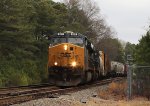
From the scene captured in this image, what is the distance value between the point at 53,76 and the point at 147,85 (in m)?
10.7

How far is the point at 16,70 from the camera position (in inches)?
1734

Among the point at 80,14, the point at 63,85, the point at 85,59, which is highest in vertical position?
the point at 80,14

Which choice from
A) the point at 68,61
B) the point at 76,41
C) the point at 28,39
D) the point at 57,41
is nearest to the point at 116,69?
the point at 28,39

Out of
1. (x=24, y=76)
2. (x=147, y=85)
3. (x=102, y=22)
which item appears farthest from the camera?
(x=102, y=22)

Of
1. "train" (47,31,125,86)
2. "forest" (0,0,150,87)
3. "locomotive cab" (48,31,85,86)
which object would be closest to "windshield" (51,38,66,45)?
"train" (47,31,125,86)

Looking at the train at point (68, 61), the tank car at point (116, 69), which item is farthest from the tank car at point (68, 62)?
the tank car at point (116, 69)

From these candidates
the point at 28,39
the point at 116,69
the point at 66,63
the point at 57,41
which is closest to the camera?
the point at 66,63

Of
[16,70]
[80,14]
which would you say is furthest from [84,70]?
[80,14]

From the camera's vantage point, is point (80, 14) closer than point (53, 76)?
No

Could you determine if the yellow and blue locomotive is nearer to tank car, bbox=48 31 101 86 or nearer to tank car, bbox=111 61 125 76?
tank car, bbox=48 31 101 86

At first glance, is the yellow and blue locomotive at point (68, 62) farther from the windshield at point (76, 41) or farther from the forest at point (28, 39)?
the forest at point (28, 39)

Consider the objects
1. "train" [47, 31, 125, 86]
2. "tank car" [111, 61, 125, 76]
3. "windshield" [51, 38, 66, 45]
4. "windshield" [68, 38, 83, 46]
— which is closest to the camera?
"train" [47, 31, 125, 86]

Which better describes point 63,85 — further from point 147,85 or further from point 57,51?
point 147,85

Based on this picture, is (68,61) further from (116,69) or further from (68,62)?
(116,69)
